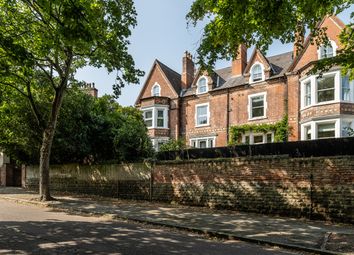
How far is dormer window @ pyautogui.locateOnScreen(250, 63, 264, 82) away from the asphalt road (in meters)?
21.4

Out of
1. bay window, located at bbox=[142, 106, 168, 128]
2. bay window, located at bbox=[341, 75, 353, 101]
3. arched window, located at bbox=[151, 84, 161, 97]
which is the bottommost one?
bay window, located at bbox=[142, 106, 168, 128]

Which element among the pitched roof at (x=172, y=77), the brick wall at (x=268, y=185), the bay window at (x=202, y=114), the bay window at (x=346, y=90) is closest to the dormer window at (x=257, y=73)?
the bay window at (x=202, y=114)

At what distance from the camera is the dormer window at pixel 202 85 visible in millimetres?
33491

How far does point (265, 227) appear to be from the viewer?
35.3 feet

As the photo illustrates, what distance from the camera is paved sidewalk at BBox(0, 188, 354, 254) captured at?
8688 millimetres

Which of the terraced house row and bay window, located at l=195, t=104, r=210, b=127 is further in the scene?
bay window, located at l=195, t=104, r=210, b=127

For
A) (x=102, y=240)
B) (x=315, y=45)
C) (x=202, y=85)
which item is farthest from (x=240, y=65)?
(x=102, y=240)

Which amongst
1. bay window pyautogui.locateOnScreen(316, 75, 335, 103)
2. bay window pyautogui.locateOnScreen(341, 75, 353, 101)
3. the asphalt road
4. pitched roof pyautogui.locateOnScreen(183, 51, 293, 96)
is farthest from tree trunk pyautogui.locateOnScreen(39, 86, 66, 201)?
bay window pyautogui.locateOnScreen(341, 75, 353, 101)

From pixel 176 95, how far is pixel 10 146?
15.8 metres

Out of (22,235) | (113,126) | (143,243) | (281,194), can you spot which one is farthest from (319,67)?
(113,126)

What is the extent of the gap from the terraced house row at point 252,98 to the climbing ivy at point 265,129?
0.30 metres

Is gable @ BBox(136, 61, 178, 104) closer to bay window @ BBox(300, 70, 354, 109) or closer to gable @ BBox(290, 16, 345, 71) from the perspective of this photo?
gable @ BBox(290, 16, 345, 71)

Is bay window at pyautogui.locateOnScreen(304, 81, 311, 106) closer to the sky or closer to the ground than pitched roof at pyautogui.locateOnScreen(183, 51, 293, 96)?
closer to the ground

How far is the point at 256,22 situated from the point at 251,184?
22.2 ft
